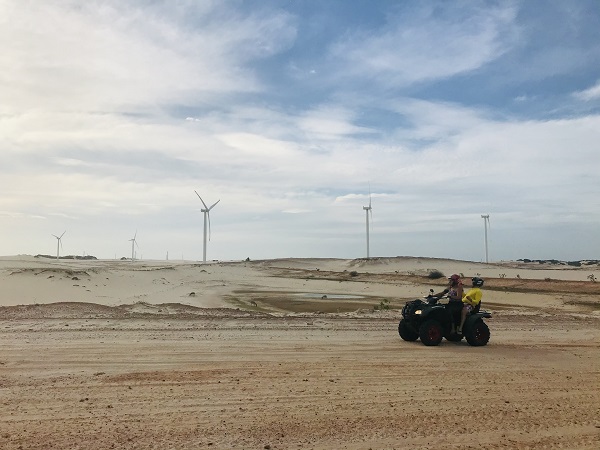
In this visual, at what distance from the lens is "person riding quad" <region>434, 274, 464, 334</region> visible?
1424 centimetres

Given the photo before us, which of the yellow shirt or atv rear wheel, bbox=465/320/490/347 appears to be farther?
the yellow shirt

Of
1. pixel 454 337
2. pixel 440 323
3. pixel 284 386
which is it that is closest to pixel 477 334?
pixel 454 337

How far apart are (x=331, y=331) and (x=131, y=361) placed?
696 centimetres

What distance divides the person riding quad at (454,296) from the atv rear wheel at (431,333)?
0.54 meters

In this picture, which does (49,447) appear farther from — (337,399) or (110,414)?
(337,399)

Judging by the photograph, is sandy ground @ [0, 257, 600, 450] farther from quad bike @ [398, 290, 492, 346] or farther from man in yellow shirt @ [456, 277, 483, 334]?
man in yellow shirt @ [456, 277, 483, 334]

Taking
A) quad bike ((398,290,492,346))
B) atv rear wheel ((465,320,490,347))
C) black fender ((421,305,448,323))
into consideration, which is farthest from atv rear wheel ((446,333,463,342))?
black fender ((421,305,448,323))

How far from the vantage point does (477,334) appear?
1433 centimetres

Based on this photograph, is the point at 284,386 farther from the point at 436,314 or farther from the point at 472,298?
the point at 472,298

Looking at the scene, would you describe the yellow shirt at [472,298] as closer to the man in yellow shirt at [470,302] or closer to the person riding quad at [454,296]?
the man in yellow shirt at [470,302]

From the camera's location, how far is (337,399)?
873cm

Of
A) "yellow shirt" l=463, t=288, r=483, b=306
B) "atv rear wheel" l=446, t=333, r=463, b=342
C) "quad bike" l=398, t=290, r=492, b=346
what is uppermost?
"yellow shirt" l=463, t=288, r=483, b=306

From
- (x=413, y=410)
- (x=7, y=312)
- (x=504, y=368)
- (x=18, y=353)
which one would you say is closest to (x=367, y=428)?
(x=413, y=410)

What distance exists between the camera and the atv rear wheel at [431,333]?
1403cm
